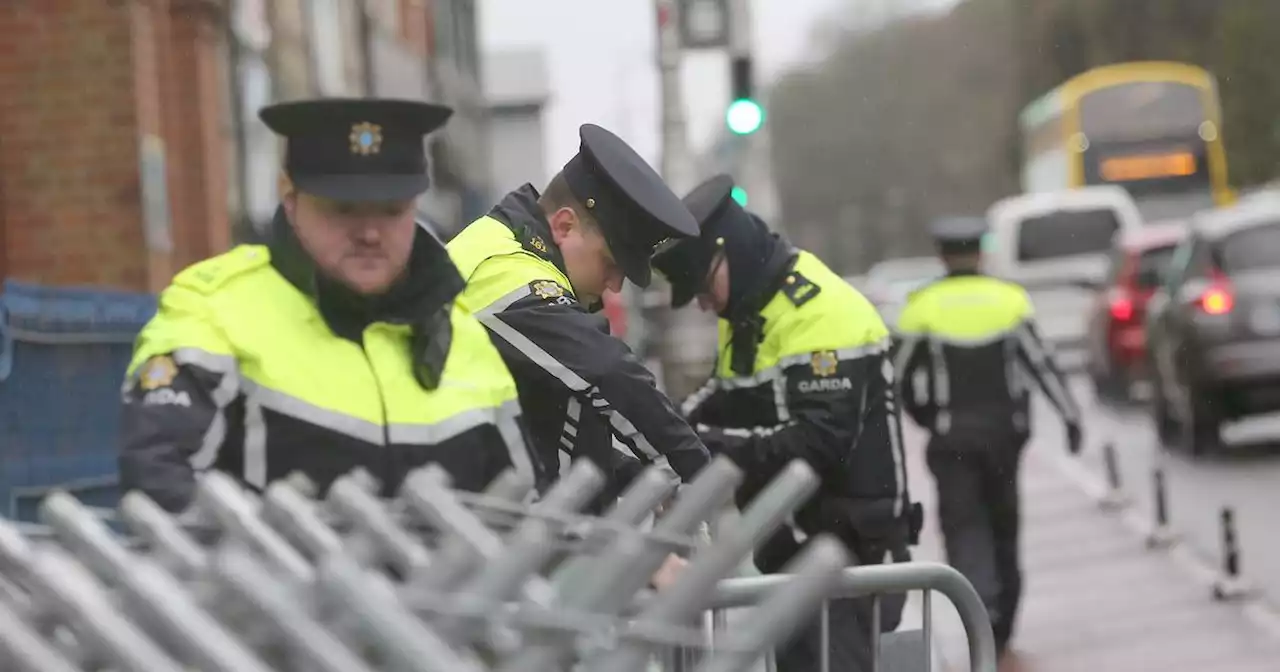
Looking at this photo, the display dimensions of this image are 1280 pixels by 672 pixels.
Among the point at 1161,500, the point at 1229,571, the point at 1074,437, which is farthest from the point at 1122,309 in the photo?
the point at 1074,437

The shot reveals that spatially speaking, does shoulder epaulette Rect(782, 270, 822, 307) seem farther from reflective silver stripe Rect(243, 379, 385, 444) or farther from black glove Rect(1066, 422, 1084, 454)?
black glove Rect(1066, 422, 1084, 454)

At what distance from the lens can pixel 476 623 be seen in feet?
6.97

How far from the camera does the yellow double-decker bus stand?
34844 mm

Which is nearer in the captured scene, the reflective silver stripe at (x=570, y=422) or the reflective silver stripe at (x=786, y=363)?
the reflective silver stripe at (x=570, y=422)

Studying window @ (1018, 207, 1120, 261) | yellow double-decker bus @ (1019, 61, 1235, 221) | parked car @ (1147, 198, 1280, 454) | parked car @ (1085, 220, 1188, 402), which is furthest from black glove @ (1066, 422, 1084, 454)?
yellow double-decker bus @ (1019, 61, 1235, 221)

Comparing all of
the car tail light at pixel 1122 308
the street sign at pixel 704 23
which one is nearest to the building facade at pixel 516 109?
the car tail light at pixel 1122 308

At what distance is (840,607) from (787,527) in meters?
2.39

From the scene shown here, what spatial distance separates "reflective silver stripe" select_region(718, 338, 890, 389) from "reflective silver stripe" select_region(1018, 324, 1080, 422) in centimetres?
299

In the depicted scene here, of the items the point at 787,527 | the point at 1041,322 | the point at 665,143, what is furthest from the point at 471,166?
the point at 787,527

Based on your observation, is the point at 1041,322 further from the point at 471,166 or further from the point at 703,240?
the point at 703,240

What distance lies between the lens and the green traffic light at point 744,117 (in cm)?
1489

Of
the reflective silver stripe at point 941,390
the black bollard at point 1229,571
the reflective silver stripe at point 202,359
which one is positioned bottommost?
the black bollard at point 1229,571

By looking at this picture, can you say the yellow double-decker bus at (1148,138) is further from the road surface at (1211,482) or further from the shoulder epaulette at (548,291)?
the shoulder epaulette at (548,291)

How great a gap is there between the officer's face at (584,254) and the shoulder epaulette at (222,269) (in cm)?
119
